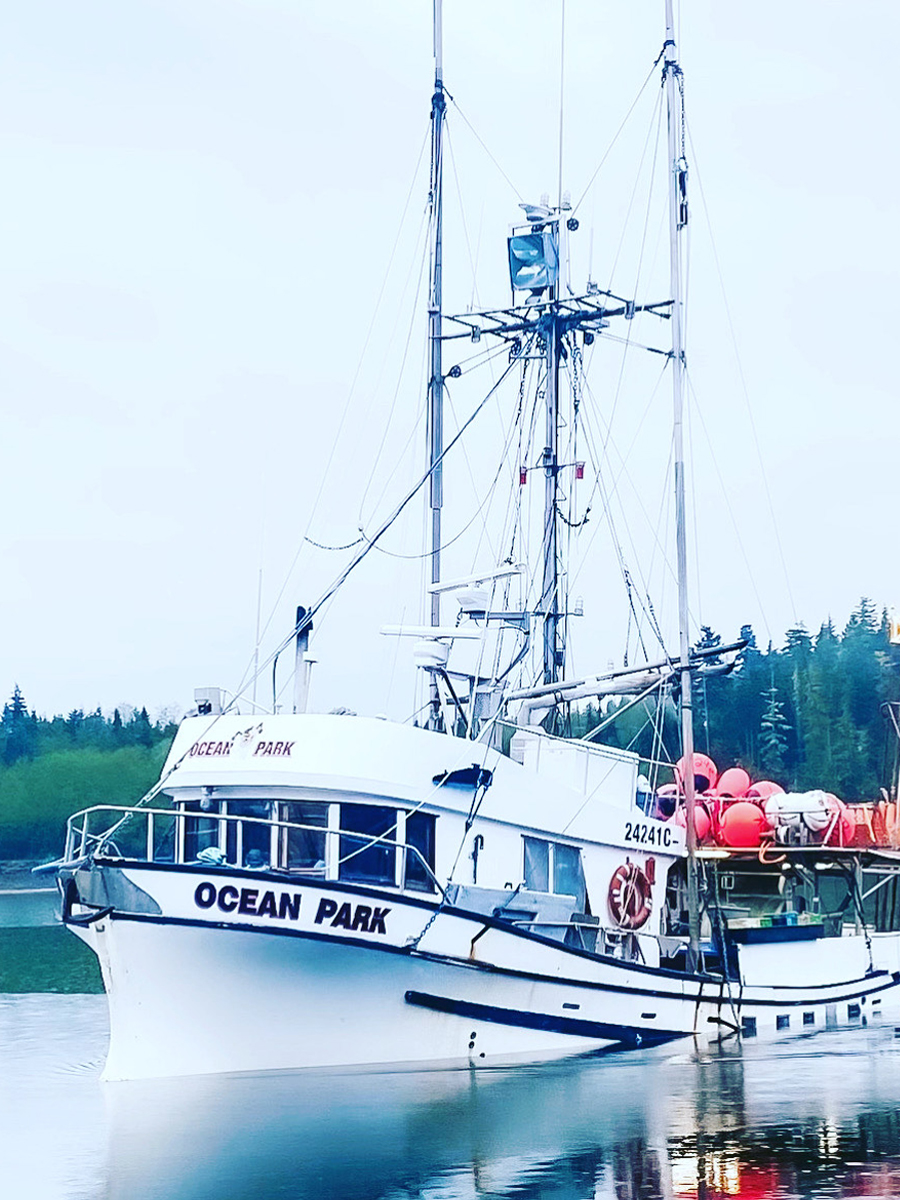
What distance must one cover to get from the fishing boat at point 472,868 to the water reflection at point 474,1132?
2.73 ft

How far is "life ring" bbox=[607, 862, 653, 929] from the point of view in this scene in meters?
31.7

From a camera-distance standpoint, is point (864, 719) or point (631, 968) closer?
point (631, 968)

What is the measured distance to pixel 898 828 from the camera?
40.3 meters

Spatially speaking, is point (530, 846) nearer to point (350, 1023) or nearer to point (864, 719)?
point (350, 1023)

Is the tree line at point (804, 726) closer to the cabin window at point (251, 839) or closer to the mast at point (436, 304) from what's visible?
the mast at point (436, 304)

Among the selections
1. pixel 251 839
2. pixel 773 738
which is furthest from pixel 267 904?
pixel 773 738

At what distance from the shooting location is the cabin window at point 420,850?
Answer: 92.2ft

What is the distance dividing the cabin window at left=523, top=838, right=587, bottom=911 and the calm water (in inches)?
103

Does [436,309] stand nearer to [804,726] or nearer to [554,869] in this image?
[554,869]

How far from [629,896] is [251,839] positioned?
271 inches

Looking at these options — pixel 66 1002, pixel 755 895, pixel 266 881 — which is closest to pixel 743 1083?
pixel 266 881

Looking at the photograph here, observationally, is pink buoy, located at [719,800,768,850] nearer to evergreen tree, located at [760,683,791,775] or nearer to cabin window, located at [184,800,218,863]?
cabin window, located at [184,800,218,863]

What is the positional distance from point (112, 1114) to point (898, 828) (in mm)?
20266

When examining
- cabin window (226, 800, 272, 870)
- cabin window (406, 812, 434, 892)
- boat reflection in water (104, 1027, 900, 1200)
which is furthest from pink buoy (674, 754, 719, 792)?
cabin window (226, 800, 272, 870)
